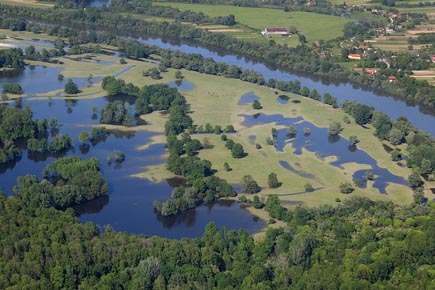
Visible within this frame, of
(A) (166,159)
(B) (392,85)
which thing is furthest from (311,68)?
(A) (166,159)

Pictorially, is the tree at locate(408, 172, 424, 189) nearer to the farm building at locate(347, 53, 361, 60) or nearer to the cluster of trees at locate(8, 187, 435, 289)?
the cluster of trees at locate(8, 187, 435, 289)

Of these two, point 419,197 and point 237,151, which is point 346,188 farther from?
point 237,151

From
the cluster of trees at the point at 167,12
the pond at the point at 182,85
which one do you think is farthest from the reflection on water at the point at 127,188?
the cluster of trees at the point at 167,12

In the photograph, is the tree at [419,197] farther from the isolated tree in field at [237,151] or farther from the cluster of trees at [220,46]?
the cluster of trees at [220,46]

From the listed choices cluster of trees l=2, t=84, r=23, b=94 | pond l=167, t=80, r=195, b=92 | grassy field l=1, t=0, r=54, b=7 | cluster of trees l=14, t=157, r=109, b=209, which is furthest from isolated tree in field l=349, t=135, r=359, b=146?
grassy field l=1, t=0, r=54, b=7

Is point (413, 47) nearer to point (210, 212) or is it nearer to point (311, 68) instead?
point (311, 68)

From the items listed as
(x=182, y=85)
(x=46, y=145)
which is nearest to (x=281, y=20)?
(x=182, y=85)

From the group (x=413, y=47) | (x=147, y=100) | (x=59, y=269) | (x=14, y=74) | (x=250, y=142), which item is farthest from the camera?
(x=413, y=47)
